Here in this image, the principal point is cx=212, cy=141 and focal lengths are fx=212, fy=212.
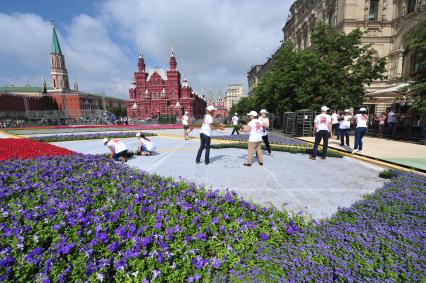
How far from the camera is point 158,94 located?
68.1 m

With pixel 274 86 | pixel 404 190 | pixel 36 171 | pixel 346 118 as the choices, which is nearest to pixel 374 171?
pixel 404 190

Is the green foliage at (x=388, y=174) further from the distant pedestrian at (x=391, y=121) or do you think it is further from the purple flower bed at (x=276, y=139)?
the distant pedestrian at (x=391, y=121)

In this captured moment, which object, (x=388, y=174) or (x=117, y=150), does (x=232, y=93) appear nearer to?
(x=117, y=150)

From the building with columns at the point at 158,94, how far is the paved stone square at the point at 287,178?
195 ft

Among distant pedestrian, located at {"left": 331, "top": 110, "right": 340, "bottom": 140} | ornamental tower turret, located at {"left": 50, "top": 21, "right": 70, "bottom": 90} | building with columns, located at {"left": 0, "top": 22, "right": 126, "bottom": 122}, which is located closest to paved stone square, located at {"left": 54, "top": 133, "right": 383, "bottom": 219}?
distant pedestrian, located at {"left": 331, "top": 110, "right": 340, "bottom": 140}

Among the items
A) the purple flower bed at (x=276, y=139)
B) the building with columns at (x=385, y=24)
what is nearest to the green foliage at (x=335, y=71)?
the purple flower bed at (x=276, y=139)

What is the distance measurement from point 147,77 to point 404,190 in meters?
74.6

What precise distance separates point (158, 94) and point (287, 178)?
67207 millimetres

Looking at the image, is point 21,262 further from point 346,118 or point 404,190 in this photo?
point 346,118

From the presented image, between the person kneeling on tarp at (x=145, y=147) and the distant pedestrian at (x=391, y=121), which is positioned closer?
the person kneeling on tarp at (x=145, y=147)

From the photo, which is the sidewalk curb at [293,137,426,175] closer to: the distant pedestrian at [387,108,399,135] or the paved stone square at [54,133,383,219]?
the paved stone square at [54,133,383,219]

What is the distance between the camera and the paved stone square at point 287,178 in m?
4.37

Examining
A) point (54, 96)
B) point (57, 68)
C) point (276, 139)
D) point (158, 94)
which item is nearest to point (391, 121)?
point (276, 139)

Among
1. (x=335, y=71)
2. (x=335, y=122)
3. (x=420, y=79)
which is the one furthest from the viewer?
(x=335, y=71)
